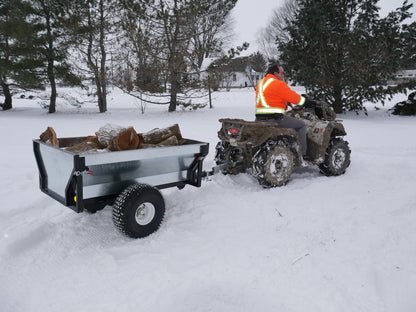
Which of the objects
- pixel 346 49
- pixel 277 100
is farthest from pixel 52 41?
pixel 277 100

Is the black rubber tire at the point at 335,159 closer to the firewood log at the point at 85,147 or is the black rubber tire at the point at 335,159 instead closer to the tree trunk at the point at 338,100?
the firewood log at the point at 85,147

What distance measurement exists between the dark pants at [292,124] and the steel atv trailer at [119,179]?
5.63 ft

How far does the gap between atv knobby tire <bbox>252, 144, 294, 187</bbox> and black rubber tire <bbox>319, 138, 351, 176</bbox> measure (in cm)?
78

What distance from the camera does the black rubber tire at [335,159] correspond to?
16.3 ft

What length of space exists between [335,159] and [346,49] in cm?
876

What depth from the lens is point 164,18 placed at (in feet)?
44.1

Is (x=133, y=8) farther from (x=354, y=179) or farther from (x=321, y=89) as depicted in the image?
(x=354, y=179)

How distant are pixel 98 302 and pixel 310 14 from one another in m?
13.4

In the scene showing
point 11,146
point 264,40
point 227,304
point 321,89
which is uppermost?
point 264,40

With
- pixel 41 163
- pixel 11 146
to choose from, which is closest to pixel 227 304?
pixel 41 163

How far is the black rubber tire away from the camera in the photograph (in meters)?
4.98

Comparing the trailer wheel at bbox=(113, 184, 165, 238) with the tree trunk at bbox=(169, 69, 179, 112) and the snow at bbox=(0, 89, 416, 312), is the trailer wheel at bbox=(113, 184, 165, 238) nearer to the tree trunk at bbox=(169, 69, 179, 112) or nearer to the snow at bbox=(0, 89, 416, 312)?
the snow at bbox=(0, 89, 416, 312)

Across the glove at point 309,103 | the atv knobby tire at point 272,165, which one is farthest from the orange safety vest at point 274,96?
the atv knobby tire at point 272,165

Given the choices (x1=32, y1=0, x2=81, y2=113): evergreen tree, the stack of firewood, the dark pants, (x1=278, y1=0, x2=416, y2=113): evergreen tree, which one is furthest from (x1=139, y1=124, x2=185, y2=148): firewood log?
(x1=32, y1=0, x2=81, y2=113): evergreen tree
